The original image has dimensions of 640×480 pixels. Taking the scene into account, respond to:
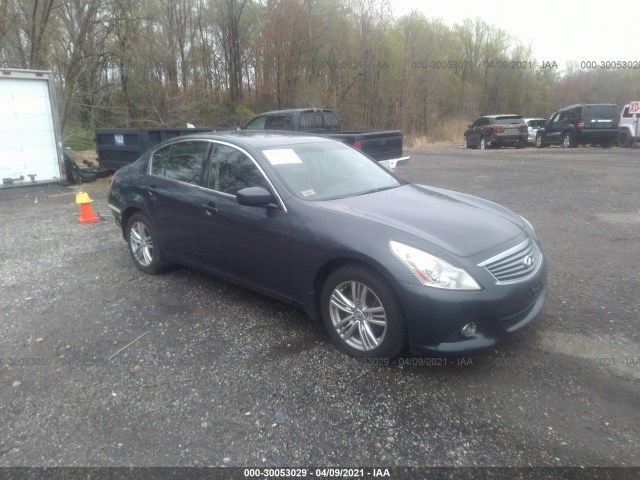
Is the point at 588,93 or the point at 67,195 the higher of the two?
the point at 588,93

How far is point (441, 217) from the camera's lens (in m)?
3.68

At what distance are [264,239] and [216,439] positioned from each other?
1.66m

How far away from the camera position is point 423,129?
32156mm

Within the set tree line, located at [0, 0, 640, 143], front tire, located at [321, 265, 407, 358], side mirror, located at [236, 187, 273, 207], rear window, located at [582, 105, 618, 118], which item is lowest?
front tire, located at [321, 265, 407, 358]

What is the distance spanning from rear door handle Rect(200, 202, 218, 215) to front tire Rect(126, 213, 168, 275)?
3.34 ft

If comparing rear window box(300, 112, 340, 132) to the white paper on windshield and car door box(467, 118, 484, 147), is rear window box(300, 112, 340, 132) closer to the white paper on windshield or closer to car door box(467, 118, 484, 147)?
the white paper on windshield

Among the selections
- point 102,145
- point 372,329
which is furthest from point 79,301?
point 102,145

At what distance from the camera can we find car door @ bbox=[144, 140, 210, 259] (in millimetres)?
4645

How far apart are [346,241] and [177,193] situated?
7.07ft

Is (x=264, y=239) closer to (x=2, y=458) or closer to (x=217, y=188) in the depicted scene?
(x=217, y=188)

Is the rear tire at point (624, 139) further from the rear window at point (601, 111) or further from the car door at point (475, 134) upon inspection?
the car door at point (475, 134)

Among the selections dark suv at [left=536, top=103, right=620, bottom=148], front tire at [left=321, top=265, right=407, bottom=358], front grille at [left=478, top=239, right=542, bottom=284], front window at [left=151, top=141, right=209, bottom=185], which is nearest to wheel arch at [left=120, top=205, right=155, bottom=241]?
front window at [left=151, top=141, right=209, bottom=185]

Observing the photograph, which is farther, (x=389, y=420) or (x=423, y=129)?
(x=423, y=129)

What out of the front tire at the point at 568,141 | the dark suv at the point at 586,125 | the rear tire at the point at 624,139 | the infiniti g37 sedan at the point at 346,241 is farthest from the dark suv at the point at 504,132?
the infiniti g37 sedan at the point at 346,241
